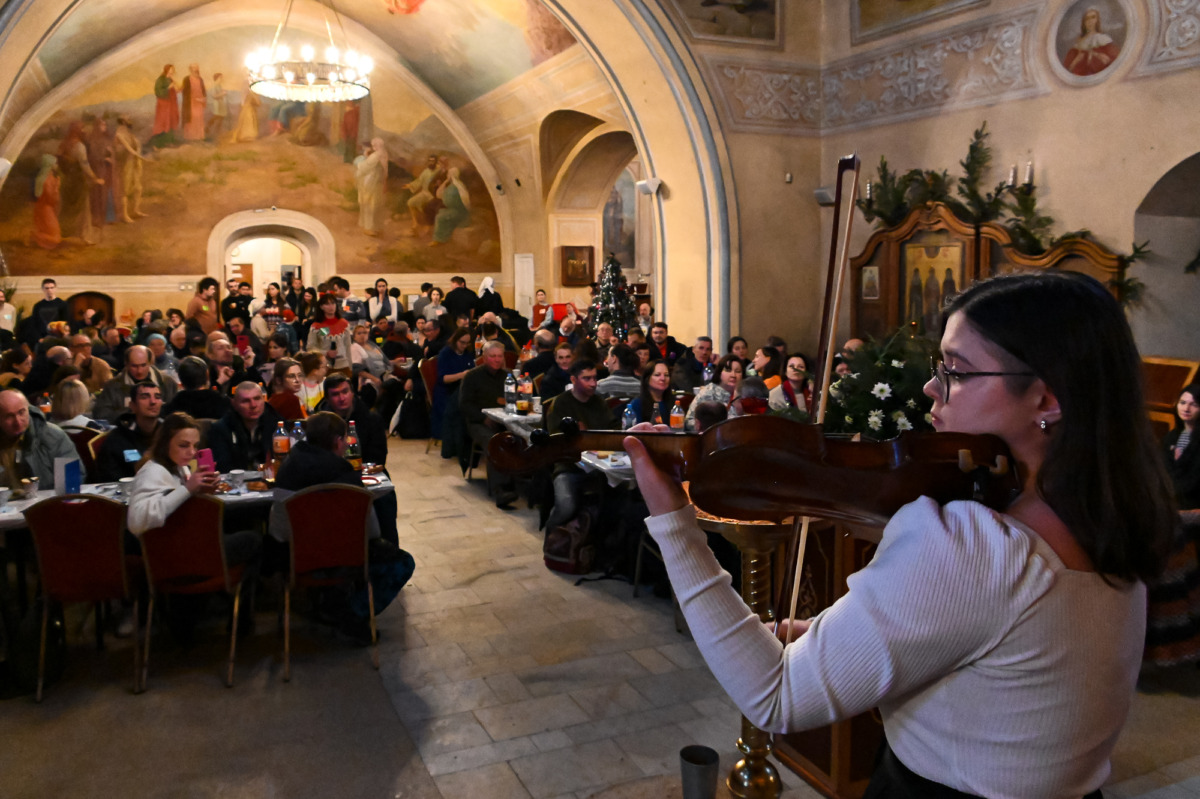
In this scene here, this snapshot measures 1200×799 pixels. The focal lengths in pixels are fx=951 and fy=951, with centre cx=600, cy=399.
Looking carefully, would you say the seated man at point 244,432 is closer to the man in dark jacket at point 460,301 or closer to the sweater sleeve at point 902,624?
the sweater sleeve at point 902,624

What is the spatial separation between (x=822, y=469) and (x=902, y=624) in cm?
22

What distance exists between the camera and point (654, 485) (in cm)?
124

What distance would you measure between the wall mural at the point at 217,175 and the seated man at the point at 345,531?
1367 cm

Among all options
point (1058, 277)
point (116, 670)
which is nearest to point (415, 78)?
point (116, 670)

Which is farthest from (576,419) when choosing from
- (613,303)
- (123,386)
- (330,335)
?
(613,303)

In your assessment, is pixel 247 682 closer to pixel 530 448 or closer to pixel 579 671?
pixel 579 671

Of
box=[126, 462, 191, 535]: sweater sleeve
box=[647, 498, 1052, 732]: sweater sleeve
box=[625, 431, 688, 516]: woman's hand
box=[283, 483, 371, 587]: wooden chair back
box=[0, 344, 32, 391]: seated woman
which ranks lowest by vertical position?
box=[283, 483, 371, 587]: wooden chair back

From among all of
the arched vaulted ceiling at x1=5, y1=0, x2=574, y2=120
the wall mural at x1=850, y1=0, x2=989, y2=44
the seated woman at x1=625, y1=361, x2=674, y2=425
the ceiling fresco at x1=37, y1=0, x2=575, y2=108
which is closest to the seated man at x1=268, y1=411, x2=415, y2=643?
the seated woman at x1=625, y1=361, x2=674, y2=425

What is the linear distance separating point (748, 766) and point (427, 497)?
6.01 metres

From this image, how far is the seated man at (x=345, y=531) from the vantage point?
16.1ft

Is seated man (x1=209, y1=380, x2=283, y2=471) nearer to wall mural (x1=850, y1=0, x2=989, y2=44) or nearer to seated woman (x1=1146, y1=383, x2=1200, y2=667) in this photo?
seated woman (x1=1146, y1=383, x2=1200, y2=667)

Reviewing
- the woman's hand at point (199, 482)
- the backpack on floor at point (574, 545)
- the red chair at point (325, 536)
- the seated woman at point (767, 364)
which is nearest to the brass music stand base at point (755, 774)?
the red chair at point (325, 536)

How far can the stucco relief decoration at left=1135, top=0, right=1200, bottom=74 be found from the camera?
753 cm

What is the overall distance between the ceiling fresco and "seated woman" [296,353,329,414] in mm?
7468
